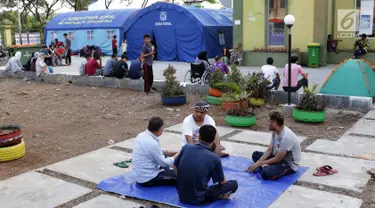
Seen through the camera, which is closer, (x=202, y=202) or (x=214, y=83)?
(x=202, y=202)

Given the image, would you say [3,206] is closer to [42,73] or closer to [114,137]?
[114,137]

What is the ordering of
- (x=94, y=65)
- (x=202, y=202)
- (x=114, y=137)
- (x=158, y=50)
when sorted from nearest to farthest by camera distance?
(x=202, y=202) → (x=114, y=137) → (x=94, y=65) → (x=158, y=50)

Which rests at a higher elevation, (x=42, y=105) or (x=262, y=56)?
(x=262, y=56)

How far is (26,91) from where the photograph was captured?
1361cm

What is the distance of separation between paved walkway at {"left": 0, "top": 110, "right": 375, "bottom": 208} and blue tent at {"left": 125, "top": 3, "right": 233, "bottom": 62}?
1399cm

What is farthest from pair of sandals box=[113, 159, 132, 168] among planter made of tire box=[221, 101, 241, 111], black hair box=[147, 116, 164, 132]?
planter made of tire box=[221, 101, 241, 111]

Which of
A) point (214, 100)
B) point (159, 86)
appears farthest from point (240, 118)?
point (159, 86)

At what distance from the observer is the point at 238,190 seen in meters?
4.96

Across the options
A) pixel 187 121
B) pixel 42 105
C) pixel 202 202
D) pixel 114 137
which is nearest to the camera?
pixel 202 202

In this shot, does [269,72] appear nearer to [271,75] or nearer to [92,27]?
[271,75]

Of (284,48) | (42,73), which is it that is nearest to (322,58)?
(284,48)

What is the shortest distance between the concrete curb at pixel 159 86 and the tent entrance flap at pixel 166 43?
8.08 m

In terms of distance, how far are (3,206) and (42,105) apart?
272 inches

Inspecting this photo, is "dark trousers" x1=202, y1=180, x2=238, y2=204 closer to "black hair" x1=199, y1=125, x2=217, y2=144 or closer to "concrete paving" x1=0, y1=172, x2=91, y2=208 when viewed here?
"black hair" x1=199, y1=125, x2=217, y2=144
